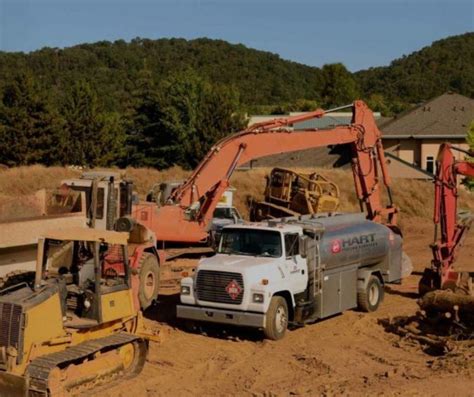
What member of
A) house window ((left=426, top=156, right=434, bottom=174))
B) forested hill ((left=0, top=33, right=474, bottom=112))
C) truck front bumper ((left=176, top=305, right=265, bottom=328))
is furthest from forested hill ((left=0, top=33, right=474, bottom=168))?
truck front bumper ((left=176, top=305, right=265, bottom=328))

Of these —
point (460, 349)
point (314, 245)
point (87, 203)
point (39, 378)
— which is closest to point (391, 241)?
point (314, 245)

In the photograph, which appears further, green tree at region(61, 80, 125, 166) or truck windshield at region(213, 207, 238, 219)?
green tree at region(61, 80, 125, 166)

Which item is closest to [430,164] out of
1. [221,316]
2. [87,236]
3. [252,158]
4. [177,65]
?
[252,158]

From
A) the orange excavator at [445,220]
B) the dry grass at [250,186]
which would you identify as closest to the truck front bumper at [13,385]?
the orange excavator at [445,220]

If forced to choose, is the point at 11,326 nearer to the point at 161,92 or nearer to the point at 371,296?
the point at 371,296

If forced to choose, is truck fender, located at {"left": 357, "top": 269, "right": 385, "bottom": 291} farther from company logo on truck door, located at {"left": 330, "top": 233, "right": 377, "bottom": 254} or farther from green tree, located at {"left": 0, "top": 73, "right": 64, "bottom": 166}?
green tree, located at {"left": 0, "top": 73, "right": 64, "bottom": 166}

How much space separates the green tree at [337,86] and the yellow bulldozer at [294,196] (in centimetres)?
8977

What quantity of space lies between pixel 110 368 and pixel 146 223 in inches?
363

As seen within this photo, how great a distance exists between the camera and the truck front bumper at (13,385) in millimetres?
10359

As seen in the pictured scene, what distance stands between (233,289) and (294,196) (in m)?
14.3

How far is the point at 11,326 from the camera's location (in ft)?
35.1

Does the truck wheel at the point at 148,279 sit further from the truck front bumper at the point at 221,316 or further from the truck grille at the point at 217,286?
the truck grille at the point at 217,286

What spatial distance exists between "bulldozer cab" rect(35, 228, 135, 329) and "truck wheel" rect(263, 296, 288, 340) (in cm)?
345

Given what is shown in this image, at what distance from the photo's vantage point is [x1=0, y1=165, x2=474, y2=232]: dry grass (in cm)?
4166
